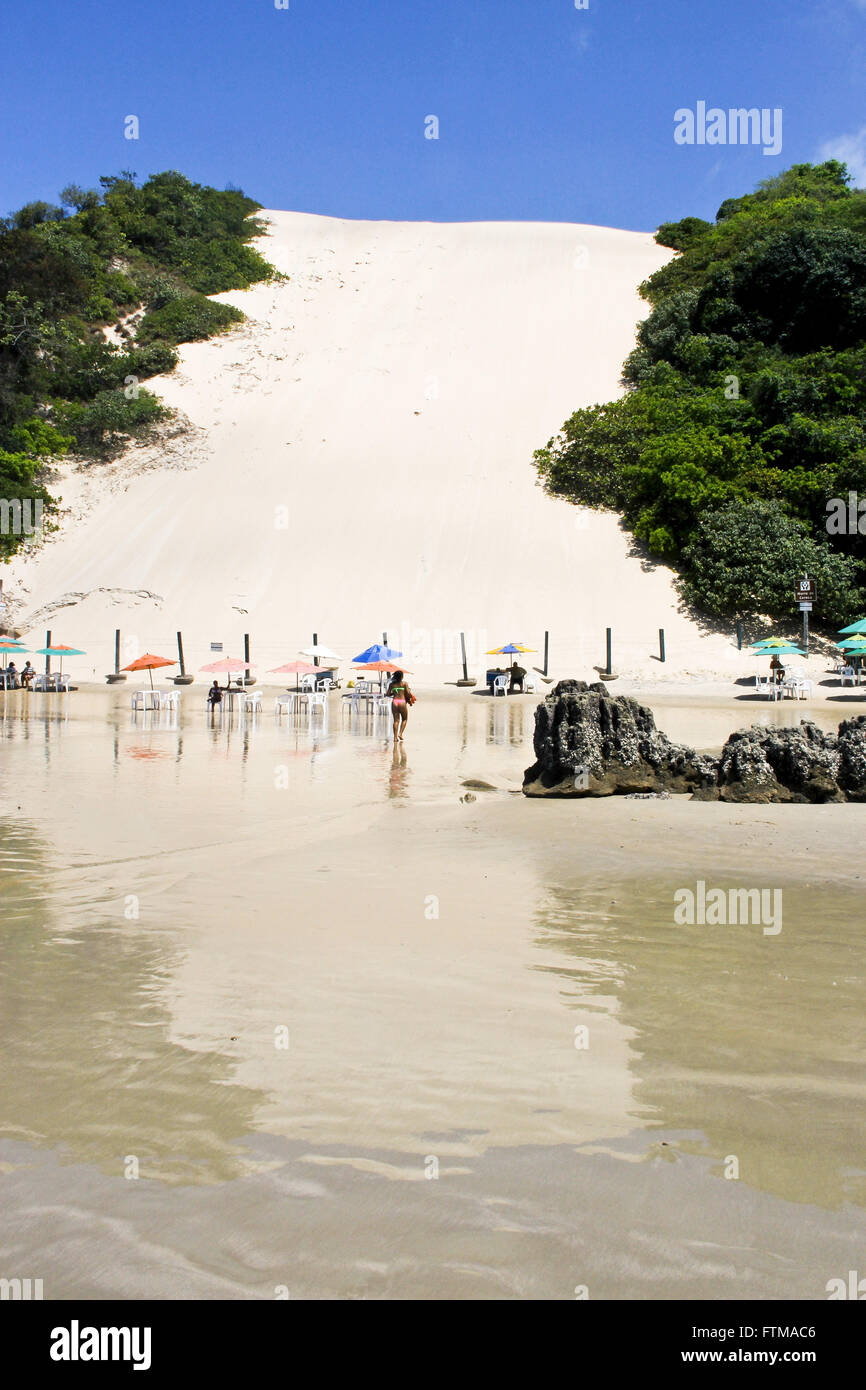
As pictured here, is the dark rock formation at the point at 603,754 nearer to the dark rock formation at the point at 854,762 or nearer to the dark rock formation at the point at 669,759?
the dark rock formation at the point at 669,759

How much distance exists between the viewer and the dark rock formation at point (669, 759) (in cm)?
978

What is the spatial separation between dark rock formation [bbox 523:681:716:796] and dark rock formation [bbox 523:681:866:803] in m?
0.01

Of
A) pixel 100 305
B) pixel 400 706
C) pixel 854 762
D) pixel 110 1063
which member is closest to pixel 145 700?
pixel 400 706

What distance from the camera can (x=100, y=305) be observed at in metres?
55.7

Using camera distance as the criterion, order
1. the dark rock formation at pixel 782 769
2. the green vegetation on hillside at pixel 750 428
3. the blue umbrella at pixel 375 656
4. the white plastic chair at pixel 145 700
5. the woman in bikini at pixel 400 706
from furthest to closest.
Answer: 1. the green vegetation on hillside at pixel 750 428
2. the blue umbrella at pixel 375 656
3. the white plastic chair at pixel 145 700
4. the woman in bikini at pixel 400 706
5. the dark rock formation at pixel 782 769

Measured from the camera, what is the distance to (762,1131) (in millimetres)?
3217

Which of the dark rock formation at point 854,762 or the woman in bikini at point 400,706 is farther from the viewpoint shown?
the woman in bikini at point 400,706

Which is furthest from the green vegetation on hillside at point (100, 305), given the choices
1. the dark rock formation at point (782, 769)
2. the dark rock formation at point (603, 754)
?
the dark rock formation at point (782, 769)

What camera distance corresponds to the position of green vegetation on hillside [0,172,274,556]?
157 ft

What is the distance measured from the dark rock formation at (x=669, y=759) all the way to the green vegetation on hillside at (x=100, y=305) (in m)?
37.9

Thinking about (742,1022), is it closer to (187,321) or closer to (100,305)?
(187,321)

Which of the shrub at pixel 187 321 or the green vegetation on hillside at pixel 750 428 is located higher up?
the shrub at pixel 187 321

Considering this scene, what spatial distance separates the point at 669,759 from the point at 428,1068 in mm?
7504

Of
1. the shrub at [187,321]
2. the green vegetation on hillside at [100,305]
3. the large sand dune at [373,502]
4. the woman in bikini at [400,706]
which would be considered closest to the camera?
the woman in bikini at [400,706]
